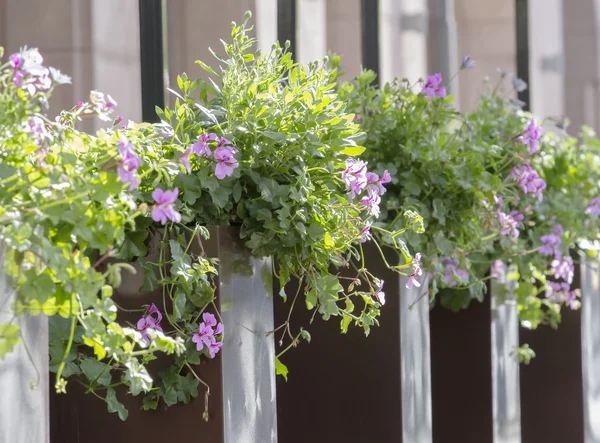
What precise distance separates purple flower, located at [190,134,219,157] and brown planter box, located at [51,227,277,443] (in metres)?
0.14

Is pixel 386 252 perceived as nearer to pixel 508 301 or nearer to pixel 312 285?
pixel 312 285

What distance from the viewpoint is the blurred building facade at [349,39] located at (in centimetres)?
233

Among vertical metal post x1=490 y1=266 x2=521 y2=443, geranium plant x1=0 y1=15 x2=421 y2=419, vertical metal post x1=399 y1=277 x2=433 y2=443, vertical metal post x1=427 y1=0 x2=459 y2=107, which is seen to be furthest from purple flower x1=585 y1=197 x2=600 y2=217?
vertical metal post x1=427 y1=0 x2=459 y2=107

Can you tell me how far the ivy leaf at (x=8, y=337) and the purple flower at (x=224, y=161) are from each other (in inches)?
18.4

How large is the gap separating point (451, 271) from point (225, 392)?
85cm

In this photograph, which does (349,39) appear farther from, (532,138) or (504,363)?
(504,363)

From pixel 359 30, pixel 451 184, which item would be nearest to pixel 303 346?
pixel 451 184

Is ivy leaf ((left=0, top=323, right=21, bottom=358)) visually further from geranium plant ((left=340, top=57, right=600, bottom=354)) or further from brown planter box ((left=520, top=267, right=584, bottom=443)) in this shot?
brown planter box ((left=520, top=267, right=584, bottom=443))

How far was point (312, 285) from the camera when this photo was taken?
59.8 inches

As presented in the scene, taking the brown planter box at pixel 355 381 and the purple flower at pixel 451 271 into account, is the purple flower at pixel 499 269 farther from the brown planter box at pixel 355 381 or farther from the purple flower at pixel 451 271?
the brown planter box at pixel 355 381

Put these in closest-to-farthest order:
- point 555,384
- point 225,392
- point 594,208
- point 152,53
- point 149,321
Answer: point 149,321 < point 225,392 < point 152,53 < point 594,208 < point 555,384

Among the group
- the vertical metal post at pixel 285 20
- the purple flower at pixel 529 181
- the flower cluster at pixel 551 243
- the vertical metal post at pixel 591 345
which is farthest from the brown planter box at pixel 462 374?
the vertical metal post at pixel 285 20

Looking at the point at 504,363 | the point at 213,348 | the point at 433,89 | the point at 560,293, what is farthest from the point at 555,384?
the point at 213,348

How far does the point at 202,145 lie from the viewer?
54.2 inches
